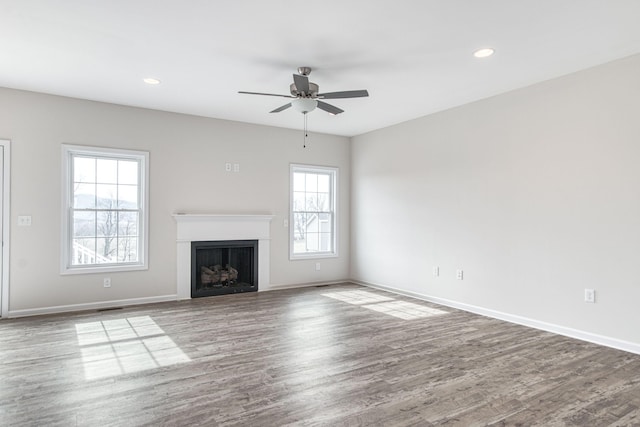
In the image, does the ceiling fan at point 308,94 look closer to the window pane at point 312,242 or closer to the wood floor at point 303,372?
the wood floor at point 303,372

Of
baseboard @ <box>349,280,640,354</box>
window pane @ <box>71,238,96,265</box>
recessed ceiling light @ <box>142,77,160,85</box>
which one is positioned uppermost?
recessed ceiling light @ <box>142,77,160,85</box>

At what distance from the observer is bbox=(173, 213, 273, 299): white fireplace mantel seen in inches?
223

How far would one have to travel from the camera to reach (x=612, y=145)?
3666mm

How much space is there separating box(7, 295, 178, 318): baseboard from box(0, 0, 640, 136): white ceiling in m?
2.71

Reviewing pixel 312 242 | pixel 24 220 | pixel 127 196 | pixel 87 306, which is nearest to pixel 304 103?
pixel 127 196

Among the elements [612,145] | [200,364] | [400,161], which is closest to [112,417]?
[200,364]

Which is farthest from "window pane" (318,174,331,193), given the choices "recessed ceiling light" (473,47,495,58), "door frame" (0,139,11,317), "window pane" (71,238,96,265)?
"door frame" (0,139,11,317)

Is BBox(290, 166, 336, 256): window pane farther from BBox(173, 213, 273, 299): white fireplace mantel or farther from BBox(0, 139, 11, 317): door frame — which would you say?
BBox(0, 139, 11, 317): door frame

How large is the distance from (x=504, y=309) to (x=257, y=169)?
4.17 meters

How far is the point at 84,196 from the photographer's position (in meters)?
5.12

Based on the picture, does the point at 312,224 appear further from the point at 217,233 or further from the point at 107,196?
the point at 107,196

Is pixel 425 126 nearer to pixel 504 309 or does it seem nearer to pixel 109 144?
pixel 504 309

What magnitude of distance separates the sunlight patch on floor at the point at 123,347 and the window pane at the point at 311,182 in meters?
3.51

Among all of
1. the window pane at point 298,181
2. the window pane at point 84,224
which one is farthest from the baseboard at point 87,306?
the window pane at point 298,181
